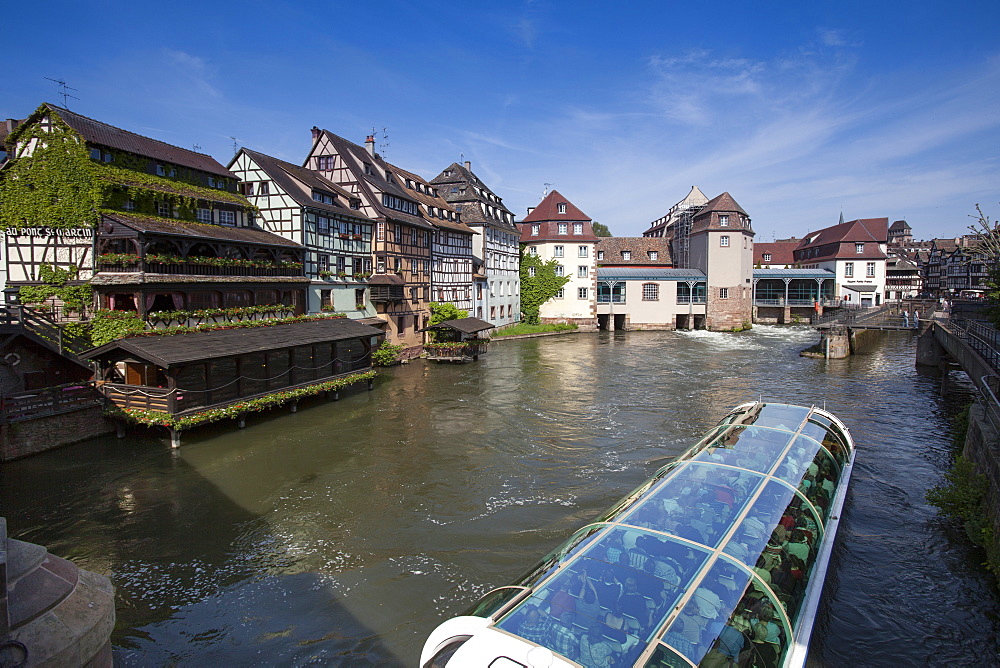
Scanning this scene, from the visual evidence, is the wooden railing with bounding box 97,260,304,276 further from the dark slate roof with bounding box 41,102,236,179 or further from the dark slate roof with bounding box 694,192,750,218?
the dark slate roof with bounding box 694,192,750,218

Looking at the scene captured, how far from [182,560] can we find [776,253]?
84.7 metres

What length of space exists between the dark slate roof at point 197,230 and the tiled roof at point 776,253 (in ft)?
232

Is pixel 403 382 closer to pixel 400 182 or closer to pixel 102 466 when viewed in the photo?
pixel 102 466

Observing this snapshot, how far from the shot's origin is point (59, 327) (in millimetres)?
17922

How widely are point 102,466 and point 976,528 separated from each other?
21439mm

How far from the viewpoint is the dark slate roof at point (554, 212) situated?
5631 cm

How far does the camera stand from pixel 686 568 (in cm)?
622

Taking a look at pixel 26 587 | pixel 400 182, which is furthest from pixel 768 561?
pixel 400 182

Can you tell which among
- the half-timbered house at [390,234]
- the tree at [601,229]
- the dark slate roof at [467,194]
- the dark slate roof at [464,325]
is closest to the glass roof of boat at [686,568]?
the dark slate roof at [464,325]

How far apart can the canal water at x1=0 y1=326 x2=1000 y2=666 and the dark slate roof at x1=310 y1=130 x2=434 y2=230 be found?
13375mm

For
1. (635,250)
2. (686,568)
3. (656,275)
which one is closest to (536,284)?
(656,275)

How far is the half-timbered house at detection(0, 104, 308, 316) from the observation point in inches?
763

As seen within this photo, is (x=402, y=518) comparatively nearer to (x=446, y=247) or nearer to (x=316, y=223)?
(x=316, y=223)

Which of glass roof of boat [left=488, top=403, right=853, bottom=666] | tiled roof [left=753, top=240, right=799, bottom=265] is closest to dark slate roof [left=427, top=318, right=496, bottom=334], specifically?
glass roof of boat [left=488, top=403, right=853, bottom=666]
